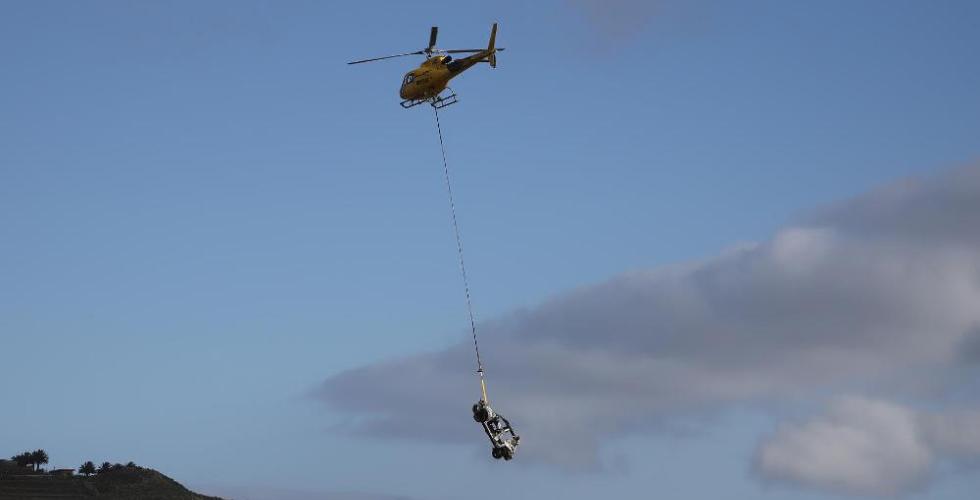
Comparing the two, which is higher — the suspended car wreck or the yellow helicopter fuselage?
the yellow helicopter fuselage

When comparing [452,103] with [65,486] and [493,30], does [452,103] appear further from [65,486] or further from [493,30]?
[65,486]

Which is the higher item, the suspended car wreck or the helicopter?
the helicopter

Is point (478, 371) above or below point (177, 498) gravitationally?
below

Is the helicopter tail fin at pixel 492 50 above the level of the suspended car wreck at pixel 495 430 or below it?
above

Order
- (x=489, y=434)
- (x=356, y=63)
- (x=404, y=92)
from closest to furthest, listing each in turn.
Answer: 1. (x=489, y=434)
2. (x=356, y=63)
3. (x=404, y=92)

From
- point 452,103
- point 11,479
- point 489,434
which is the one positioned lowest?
point 489,434

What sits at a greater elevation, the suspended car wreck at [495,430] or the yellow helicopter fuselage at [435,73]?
the yellow helicopter fuselage at [435,73]

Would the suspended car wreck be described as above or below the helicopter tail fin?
below

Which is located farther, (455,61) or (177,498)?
(177,498)

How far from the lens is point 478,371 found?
81.5 meters

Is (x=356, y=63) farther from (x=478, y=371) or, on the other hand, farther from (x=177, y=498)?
(x=177, y=498)

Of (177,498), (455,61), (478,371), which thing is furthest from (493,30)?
(177,498)

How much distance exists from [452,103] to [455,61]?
311cm

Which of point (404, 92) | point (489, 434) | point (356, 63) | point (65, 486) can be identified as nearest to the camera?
point (489, 434)
